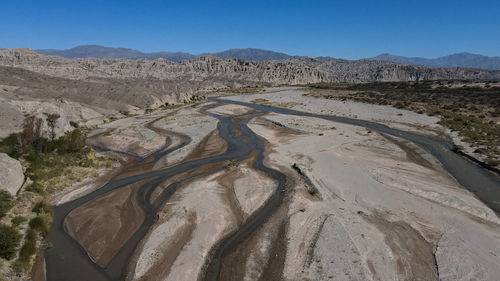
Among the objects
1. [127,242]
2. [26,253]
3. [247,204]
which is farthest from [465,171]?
[26,253]

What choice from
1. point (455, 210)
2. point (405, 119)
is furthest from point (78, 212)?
point (405, 119)

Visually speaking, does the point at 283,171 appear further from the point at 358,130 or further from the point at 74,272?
the point at 358,130

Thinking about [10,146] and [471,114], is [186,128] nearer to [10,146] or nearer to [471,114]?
[10,146]

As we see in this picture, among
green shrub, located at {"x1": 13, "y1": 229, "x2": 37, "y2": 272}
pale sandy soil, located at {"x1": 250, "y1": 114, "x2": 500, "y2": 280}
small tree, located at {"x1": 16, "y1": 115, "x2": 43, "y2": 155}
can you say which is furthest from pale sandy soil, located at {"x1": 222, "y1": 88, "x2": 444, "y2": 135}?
small tree, located at {"x1": 16, "y1": 115, "x2": 43, "y2": 155}

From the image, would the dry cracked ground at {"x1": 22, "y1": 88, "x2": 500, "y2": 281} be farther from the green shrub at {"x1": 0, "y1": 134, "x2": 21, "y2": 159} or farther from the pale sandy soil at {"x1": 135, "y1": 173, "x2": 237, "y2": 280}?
the green shrub at {"x1": 0, "y1": 134, "x2": 21, "y2": 159}

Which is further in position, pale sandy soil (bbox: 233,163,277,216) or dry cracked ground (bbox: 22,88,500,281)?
pale sandy soil (bbox: 233,163,277,216)

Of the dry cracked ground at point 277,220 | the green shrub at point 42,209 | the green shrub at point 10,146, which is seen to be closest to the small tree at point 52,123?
the green shrub at point 10,146
